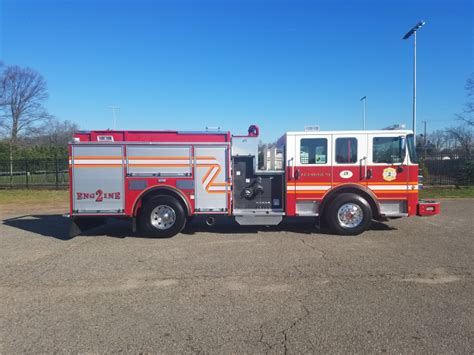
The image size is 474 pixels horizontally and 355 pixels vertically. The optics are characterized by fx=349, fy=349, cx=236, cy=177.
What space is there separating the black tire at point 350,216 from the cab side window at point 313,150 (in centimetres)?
101

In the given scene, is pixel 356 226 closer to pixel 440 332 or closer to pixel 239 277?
pixel 239 277

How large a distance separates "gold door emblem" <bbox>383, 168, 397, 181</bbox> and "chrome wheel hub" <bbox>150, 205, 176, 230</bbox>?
4920 millimetres

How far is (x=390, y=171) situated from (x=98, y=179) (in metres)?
6.68

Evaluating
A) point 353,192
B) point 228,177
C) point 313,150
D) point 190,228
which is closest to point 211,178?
point 228,177

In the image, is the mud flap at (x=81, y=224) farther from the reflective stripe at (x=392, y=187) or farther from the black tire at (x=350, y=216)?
the reflective stripe at (x=392, y=187)

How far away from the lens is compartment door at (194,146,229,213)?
8070 mm

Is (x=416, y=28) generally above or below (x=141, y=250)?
above

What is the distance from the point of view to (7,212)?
13047 millimetres

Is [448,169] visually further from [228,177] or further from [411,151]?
[228,177]

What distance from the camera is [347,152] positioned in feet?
26.6

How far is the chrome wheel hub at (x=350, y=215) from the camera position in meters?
7.97

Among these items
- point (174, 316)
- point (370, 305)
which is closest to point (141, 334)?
point (174, 316)

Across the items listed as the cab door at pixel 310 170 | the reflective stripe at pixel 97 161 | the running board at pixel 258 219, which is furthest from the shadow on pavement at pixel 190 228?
Result: the reflective stripe at pixel 97 161

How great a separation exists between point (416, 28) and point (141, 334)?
71.7ft
